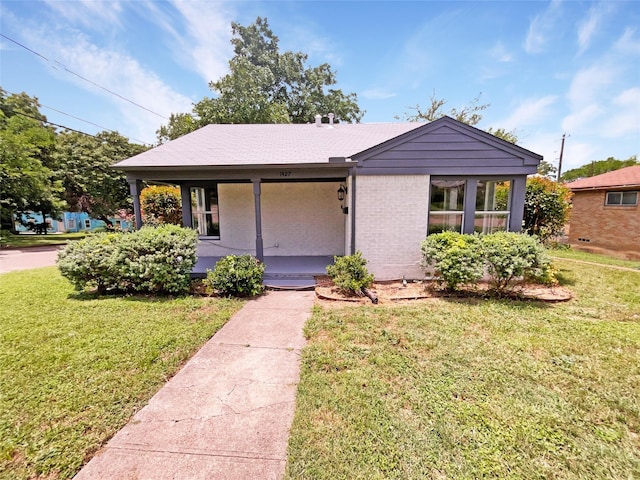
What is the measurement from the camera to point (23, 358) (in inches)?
133

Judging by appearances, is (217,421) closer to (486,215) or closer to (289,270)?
(289,270)

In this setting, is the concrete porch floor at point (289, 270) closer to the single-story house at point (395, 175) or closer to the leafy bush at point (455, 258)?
the single-story house at point (395, 175)

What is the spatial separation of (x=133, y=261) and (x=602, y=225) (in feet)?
70.6

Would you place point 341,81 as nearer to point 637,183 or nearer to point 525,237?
point 637,183

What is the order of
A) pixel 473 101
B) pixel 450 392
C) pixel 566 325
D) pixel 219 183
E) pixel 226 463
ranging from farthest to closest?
pixel 473 101
pixel 219 183
pixel 566 325
pixel 450 392
pixel 226 463

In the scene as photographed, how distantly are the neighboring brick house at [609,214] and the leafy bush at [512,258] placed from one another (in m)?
13.5

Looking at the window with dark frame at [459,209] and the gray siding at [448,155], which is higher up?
the gray siding at [448,155]

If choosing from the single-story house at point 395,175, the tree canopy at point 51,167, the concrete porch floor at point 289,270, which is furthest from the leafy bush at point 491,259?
the tree canopy at point 51,167

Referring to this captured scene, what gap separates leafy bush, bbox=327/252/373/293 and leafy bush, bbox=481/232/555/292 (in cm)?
249

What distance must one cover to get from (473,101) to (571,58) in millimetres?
13173

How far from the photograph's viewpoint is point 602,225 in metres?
14.8

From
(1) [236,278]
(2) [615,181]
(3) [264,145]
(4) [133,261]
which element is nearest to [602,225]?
(2) [615,181]

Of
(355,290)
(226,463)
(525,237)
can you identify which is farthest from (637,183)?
(226,463)

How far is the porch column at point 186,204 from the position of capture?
8.97 m
